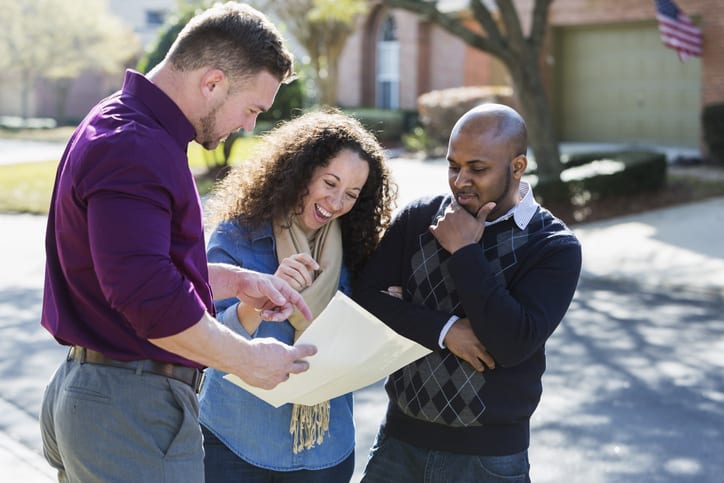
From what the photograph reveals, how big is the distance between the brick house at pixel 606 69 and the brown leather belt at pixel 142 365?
1919 centimetres

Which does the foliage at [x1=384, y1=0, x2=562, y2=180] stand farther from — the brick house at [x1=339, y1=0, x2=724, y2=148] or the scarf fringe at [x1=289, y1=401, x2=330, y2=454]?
the scarf fringe at [x1=289, y1=401, x2=330, y2=454]

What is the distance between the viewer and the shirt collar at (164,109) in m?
2.33

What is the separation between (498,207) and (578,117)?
2216 cm

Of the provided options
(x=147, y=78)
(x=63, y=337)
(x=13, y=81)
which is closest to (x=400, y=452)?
(x=63, y=337)

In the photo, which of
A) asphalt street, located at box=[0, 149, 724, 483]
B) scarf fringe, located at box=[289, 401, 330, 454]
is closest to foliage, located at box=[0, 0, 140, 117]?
asphalt street, located at box=[0, 149, 724, 483]

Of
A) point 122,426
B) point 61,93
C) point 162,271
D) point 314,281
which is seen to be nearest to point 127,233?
point 162,271

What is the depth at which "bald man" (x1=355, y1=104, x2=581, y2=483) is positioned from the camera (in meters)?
2.73

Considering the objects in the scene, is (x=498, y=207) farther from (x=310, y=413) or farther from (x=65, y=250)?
(x=65, y=250)

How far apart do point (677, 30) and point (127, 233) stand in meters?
18.9

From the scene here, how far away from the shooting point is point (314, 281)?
303 cm

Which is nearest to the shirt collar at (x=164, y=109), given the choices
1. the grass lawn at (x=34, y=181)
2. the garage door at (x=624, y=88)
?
the grass lawn at (x=34, y=181)

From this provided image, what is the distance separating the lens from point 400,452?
2928 mm

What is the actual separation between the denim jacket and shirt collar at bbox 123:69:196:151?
787mm

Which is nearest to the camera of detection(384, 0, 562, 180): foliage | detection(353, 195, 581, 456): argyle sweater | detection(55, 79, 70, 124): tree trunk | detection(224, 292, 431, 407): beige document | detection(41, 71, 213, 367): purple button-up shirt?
detection(41, 71, 213, 367): purple button-up shirt
